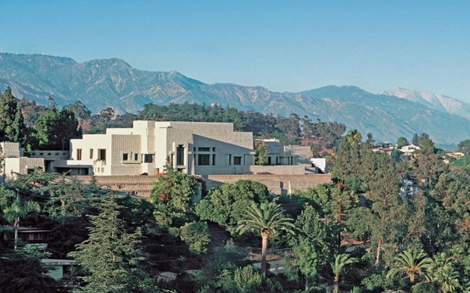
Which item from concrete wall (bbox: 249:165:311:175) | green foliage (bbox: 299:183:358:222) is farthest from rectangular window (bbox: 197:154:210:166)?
green foliage (bbox: 299:183:358:222)

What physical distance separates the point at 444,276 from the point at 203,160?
656 inches

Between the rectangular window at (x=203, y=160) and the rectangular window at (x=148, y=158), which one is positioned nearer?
the rectangular window at (x=148, y=158)

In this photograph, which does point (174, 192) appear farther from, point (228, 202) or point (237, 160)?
point (237, 160)

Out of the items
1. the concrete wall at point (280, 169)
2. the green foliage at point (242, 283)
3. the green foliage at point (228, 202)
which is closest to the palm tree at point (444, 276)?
the green foliage at point (242, 283)

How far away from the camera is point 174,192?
43.5 m

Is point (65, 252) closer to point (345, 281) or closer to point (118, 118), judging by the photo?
point (345, 281)

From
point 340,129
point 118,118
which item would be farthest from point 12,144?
point 340,129

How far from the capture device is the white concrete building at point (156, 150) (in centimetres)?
4703

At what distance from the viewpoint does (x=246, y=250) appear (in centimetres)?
4125

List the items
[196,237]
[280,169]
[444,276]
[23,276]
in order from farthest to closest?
1. [280,169]
2. [444,276]
3. [196,237]
4. [23,276]

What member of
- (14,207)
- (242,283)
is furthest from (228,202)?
(14,207)

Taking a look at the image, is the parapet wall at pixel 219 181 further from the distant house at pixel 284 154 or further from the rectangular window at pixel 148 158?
the distant house at pixel 284 154

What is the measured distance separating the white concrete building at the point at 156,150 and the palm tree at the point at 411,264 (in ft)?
44.0

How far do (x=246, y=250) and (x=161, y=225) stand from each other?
4.71 metres
